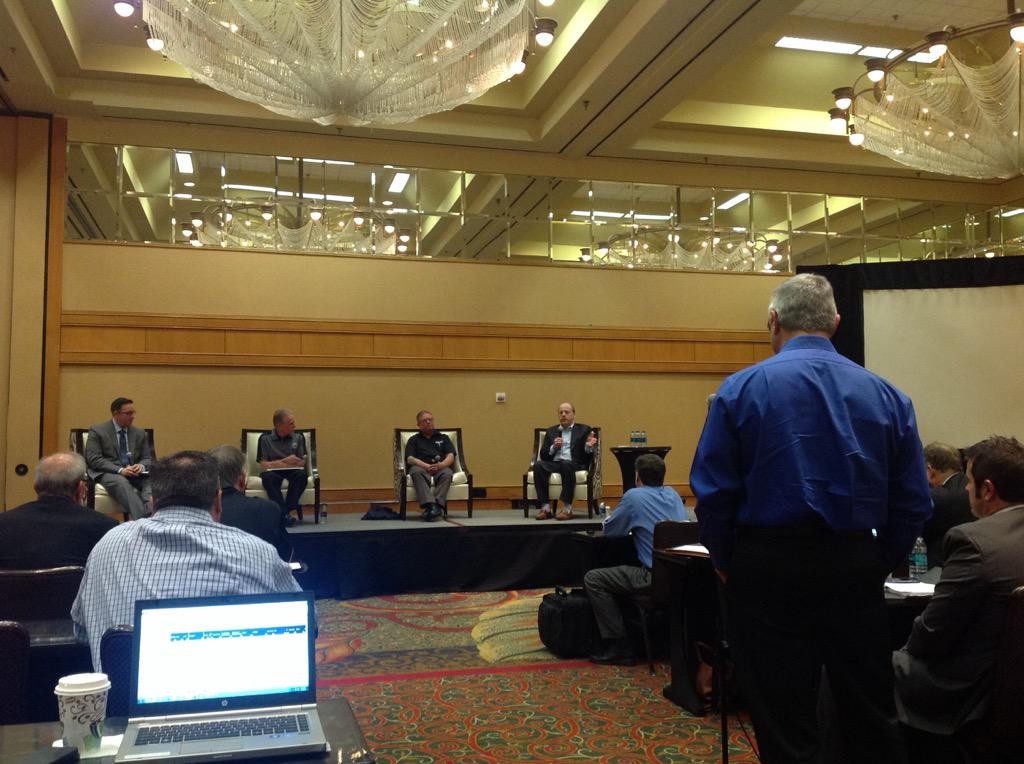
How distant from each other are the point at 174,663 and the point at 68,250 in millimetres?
8021

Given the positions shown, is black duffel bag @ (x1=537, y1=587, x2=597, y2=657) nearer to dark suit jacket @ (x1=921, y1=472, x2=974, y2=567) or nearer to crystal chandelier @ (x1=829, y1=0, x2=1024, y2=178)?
dark suit jacket @ (x1=921, y1=472, x2=974, y2=567)

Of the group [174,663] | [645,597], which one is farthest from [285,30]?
[174,663]

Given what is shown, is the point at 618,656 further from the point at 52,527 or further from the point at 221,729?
the point at 221,729

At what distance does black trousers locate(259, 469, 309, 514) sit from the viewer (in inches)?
292

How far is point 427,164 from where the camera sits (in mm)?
9508

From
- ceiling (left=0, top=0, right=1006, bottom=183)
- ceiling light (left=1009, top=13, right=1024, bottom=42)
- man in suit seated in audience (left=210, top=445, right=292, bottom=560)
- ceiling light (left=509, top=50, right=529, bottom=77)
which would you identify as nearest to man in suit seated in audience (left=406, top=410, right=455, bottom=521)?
man in suit seated in audience (left=210, top=445, right=292, bottom=560)

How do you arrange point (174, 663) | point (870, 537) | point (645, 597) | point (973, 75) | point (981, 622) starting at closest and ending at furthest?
point (174, 663), point (870, 537), point (981, 622), point (645, 597), point (973, 75)

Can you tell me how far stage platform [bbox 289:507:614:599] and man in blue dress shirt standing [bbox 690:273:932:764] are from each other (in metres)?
4.58

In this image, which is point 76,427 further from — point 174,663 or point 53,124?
point 174,663

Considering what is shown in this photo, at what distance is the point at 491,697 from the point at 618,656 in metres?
0.91

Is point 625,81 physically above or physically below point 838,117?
above

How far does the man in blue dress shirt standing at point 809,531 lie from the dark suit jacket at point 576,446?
19.0ft

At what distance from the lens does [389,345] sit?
30.8 ft

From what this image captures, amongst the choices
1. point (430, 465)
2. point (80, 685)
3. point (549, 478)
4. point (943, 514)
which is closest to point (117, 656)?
point (80, 685)
